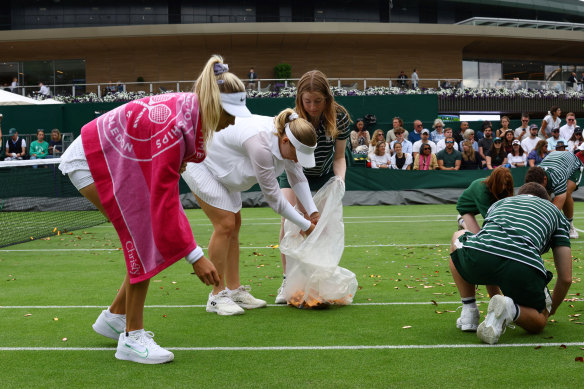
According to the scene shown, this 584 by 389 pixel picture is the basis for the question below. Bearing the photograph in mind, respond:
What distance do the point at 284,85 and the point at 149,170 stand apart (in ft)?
82.7

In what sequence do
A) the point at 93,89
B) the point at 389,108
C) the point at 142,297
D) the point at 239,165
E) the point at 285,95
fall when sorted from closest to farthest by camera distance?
the point at 142,297 < the point at 239,165 < the point at 389,108 < the point at 285,95 < the point at 93,89

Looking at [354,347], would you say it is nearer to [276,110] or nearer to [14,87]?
[276,110]

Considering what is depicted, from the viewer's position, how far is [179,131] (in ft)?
12.6

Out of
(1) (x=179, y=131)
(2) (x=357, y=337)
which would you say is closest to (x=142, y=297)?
(1) (x=179, y=131)

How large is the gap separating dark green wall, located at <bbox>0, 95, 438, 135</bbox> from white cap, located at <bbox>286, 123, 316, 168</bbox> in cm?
1887

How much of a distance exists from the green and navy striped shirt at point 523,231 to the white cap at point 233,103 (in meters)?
1.74

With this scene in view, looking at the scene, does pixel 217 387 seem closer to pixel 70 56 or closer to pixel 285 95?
pixel 285 95

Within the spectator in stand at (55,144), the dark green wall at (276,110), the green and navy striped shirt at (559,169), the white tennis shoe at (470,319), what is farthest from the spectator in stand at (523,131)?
the white tennis shoe at (470,319)

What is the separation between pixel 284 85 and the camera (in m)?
28.8

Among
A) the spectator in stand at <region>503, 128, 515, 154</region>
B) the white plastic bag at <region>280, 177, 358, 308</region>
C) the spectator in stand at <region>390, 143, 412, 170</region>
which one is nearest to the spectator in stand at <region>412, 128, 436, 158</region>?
the spectator in stand at <region>390, 143, 412, 170</region>

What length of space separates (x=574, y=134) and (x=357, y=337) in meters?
15.4

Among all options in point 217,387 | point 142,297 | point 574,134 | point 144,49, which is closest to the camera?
point 217,387

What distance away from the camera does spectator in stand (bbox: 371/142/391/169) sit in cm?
1808

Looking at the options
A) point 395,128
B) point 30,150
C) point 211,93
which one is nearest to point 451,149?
point 395,128
